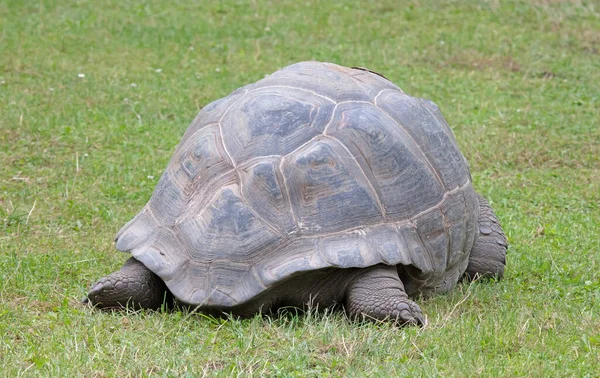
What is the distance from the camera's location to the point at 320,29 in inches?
422

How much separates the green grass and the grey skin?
0.14 meters

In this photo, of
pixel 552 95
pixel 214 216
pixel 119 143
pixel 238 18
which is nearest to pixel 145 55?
pixel 238 18

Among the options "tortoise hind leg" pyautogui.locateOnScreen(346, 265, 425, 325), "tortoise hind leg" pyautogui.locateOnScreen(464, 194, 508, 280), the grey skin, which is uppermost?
the grey skin

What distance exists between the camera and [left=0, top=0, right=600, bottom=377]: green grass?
3627mm

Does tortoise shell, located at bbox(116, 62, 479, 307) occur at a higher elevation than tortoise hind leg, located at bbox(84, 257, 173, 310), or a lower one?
higher

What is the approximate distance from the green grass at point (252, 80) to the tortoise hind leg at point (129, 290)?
9 centimetres

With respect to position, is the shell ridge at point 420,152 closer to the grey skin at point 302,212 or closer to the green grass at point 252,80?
the grey skin at point 302,212

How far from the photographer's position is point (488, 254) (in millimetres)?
4836

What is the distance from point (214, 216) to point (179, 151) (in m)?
0.57

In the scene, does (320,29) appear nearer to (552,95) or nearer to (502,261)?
(552,95)

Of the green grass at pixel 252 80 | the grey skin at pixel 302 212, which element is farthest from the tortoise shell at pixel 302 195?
the green grass at pixel 252 80

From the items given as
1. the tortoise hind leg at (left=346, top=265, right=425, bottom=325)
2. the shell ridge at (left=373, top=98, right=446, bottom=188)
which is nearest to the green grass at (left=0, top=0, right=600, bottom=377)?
the tortoise hind leg at (left=346, top=265, right=425, bottom=325)

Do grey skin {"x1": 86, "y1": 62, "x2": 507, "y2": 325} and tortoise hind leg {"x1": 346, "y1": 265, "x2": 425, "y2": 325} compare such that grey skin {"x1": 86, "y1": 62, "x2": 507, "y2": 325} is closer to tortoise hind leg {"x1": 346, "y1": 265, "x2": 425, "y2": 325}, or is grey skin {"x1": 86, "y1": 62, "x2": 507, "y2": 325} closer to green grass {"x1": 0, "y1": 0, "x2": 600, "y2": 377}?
tortoise hind leg {"x1": 346, "y1": 265, "x2": 425, "y2": 325}

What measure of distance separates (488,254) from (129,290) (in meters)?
1.80
